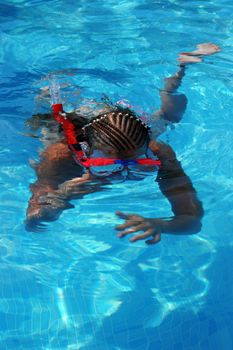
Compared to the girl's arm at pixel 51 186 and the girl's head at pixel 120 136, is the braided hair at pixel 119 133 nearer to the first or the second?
the girl's head at pixel 120 136

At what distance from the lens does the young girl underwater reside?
2.86 metres

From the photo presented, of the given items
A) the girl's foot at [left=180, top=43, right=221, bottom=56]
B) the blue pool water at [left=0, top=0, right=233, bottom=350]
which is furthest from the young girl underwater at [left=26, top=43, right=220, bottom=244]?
the girl's foot at [left=180, top=43, right=221, bottom=56]

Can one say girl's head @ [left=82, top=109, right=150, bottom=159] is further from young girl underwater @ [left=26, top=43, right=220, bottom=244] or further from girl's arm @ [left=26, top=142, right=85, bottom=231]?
girl's arm @ [left=26, top=142, right=85, bottom=231]

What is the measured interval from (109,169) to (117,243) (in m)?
0.48

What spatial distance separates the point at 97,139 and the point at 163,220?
0.61 metres

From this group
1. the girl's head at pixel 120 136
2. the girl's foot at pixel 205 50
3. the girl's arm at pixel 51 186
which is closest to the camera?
the girl's head at pixel 120 136

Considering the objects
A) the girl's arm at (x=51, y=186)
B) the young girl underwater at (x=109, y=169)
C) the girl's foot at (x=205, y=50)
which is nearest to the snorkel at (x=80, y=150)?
the young girl underwater at (x=109, y=169)

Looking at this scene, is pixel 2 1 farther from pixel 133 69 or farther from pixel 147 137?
pixel 147 137

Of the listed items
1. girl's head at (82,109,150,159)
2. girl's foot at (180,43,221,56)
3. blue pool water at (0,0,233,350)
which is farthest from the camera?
girl's foot at (180,43,221,56)

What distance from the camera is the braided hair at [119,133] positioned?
2.84 metres

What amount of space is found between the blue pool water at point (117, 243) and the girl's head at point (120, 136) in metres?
0.63

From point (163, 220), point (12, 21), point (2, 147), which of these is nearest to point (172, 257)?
point (163, 220)

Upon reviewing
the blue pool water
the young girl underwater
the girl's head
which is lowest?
the blue pool water

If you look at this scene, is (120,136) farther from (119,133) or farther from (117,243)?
(117,243)
